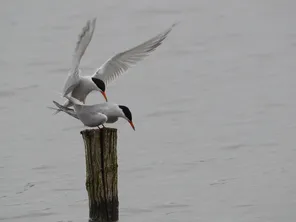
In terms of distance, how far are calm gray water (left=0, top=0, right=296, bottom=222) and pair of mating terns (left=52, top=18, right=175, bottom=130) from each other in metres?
1.36

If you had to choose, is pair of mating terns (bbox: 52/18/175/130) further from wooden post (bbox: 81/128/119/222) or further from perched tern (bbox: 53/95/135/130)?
wooden post (bbox: 81/128/119/222)

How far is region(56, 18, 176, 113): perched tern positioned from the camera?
8.23 m

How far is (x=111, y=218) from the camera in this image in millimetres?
7949

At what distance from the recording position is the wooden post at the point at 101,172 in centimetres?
746

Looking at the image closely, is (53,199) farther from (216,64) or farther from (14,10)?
(14,10)

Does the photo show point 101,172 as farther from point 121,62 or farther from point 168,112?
point 168,112

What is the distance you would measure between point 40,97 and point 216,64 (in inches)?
125

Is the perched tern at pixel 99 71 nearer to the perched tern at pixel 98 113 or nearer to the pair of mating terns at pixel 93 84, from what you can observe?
the pair of mating terns at pixel 93 84

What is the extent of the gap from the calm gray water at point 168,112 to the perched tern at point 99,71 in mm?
1341

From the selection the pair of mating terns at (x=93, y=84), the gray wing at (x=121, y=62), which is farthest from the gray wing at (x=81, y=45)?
the gray wing at (x=121, y=62)

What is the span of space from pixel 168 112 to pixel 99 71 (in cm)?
393

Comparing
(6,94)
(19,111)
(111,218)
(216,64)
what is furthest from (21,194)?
(216,64)

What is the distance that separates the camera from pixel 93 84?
335 inches

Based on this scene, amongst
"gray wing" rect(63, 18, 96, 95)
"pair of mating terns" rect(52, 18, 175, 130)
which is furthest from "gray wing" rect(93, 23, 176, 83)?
"gray wing" rect(63, 18, 96, 95)
